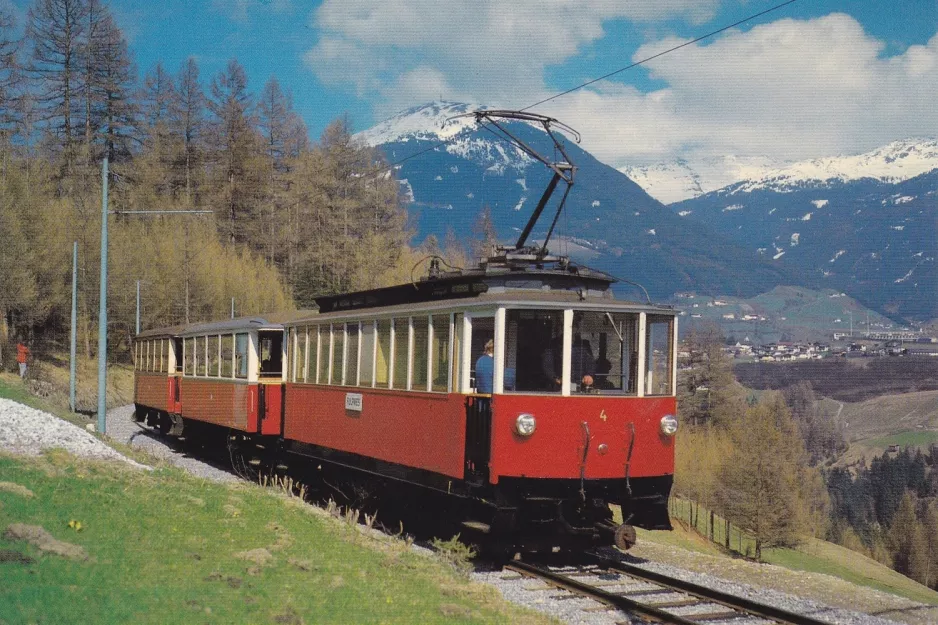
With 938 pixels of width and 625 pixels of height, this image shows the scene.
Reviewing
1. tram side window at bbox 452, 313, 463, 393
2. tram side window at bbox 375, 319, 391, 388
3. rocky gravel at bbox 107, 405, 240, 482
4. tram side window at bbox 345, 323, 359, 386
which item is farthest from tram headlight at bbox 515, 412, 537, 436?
rocky gravel at bbox 107, 405, 240, 482

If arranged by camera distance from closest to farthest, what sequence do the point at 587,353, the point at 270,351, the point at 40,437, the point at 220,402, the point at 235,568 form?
the point at 235,568 → the point at 587,353 → the point at 40,437 → the point at 270,351 → the point at 220,402

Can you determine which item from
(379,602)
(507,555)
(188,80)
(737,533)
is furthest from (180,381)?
(188,80)

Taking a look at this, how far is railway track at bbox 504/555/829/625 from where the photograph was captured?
9077 mm

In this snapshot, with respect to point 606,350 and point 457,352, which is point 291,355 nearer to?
point 457,352

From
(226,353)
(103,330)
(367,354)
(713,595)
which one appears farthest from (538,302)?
(103,330)

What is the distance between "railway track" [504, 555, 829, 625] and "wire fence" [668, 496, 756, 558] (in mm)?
42184

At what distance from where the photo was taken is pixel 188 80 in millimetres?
69625

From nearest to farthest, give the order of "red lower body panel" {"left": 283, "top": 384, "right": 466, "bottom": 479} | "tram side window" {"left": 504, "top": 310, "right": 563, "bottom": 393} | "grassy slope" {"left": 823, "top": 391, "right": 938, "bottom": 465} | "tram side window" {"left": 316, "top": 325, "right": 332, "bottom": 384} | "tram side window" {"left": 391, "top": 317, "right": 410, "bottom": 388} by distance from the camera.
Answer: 1. "tram side window" {"left": 504, "top": 310, "right": 563, "bottom": 393}
2. "red lower body panel" {"left": 283, "top": 384, "right": 466, "bottom": 479}
3. "tram side window" {"left": 391, "top": 317, "right": 410, "bottom": 388}
4. "tram side window" {"left": 316, "top": 325, "right": 332, "bottom": 384}
5. "grassy slope" {"left": 823, "top": 391, "right": 938, "bottom": 465}

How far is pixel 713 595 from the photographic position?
9914mm

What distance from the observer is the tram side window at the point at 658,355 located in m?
11.9

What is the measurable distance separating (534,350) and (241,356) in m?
9.70

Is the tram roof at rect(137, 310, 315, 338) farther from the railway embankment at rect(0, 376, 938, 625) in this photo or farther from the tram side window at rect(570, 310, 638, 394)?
the tram side window at rect(570, 310, 638, 394)

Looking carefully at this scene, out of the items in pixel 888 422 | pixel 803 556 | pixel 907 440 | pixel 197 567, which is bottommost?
pixel 907 440

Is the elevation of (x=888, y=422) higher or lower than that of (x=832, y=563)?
lower
